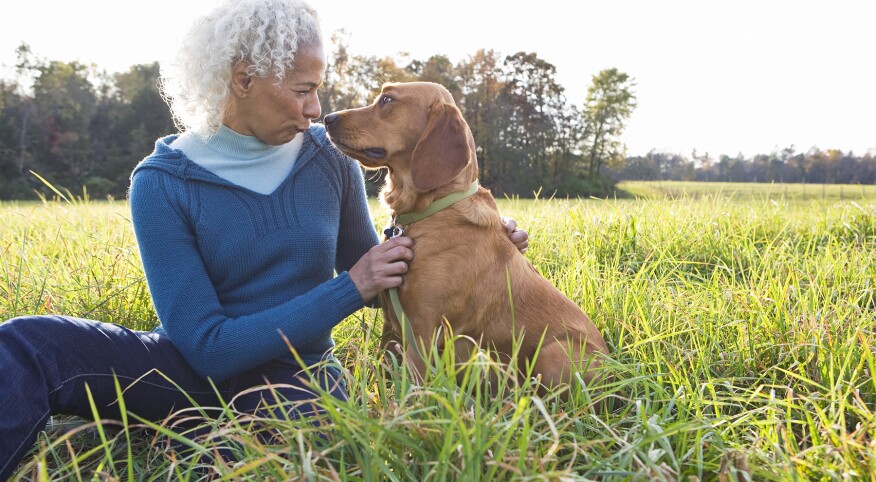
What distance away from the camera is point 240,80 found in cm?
242

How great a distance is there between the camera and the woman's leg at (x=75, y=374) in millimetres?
1894

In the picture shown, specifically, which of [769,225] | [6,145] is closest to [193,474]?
[769,225]

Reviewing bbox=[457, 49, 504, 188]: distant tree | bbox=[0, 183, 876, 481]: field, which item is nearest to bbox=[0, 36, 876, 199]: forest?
bbox=[457, 49, 504, 188]: distant tree

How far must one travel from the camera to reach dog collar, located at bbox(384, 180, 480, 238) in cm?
243

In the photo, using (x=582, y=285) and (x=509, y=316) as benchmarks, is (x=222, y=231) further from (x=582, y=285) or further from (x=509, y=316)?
(x=582, y=285)

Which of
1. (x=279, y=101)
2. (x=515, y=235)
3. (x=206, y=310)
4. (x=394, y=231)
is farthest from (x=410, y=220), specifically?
(x=206, y=310)

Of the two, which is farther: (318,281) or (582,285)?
(582,285)

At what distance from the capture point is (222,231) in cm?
235

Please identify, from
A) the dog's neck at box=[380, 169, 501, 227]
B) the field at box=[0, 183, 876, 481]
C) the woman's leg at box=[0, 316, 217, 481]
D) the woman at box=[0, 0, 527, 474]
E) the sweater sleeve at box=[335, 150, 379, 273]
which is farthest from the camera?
the sweater sleeve at box=[335, 150, 379, 273]

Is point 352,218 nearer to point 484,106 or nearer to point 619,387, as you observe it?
point 619,387

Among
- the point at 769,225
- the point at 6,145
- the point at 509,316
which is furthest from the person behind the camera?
the point at 6,145

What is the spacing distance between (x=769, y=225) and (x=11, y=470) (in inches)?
206

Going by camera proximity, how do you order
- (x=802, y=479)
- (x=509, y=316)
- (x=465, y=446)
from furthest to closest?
1. (x=509, y=316)
2. (x=802, y=479)
3. (x=465, y=446)

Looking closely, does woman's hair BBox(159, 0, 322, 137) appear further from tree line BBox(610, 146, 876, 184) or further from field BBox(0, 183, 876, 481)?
tree line BBox(610, 146, 876, 184)
